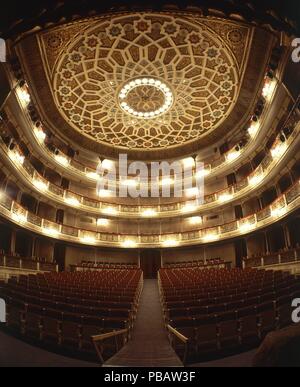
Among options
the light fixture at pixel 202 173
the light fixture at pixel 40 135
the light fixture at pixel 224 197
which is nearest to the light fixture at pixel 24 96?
the light fixture at pixel 40 135

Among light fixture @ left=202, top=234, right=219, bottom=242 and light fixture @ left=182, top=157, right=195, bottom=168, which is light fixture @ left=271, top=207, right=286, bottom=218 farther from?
light fixture @ left=182, top=157, right=195, bottom=168

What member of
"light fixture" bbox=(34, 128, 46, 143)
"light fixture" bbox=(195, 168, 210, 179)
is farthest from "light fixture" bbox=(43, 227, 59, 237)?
"light fixture" bbox=(195, 168, 210, 179)

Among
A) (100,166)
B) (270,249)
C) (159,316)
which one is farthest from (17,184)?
(270,249)

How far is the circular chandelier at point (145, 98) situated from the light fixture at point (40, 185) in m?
6.76

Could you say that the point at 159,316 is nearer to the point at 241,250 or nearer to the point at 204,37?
the point at 241,250

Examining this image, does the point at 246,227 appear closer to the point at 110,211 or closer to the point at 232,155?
the point at 232,155

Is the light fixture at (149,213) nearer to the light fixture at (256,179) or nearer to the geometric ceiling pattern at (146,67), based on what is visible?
the geometric ceiling pattern at (146,67)

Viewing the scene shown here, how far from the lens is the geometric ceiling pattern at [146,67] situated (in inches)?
415

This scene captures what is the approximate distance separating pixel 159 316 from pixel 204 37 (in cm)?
1197

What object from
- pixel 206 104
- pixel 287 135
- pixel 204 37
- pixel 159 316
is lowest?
pixel 159 316

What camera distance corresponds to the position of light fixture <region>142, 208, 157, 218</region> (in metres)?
16.8

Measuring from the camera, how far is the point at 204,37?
11.0 meters

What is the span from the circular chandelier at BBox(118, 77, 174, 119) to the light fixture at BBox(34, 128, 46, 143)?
508 centimetres
